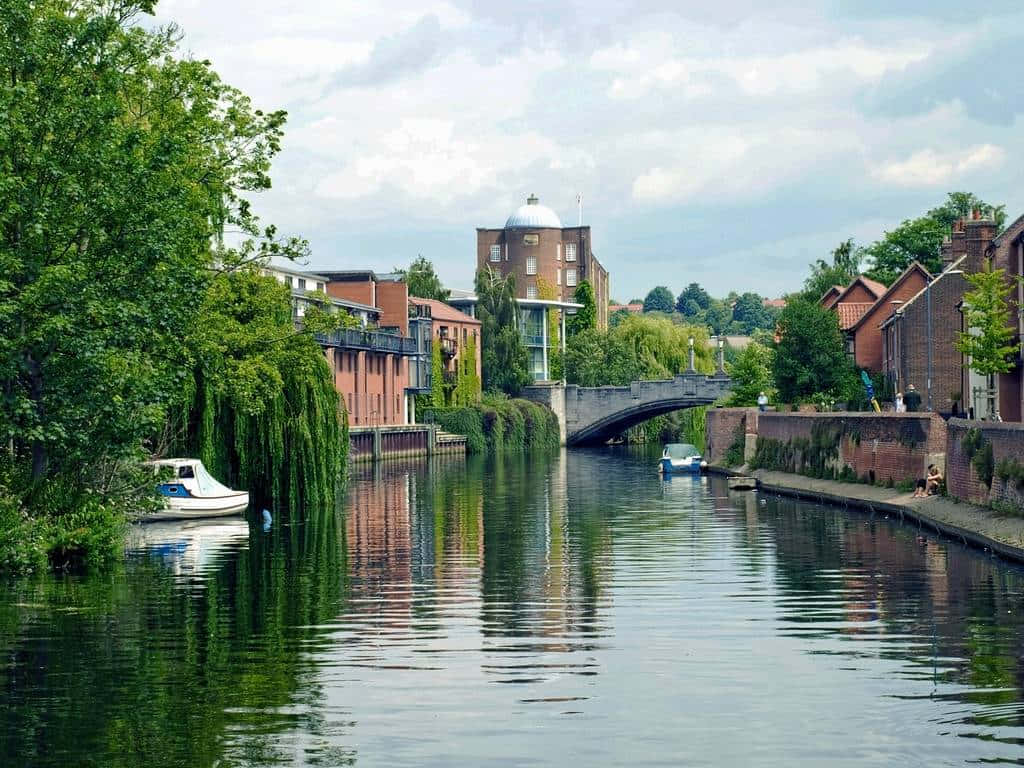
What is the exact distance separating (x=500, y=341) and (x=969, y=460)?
9082cm

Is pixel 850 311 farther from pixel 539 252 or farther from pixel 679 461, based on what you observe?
pixel 539 252

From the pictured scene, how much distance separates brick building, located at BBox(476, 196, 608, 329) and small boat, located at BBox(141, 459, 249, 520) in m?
135

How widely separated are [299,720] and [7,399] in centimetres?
1359

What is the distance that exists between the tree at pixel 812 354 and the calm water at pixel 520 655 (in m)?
41.3

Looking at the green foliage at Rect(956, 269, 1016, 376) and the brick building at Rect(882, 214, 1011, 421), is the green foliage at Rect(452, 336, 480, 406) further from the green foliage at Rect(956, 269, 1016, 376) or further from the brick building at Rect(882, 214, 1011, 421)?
the green foliage at Rect(956, 269, 1016, 376)

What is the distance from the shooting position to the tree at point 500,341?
→ 130 metres

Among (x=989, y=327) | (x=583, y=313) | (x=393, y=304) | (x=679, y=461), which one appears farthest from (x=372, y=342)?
(x=583, y=313)

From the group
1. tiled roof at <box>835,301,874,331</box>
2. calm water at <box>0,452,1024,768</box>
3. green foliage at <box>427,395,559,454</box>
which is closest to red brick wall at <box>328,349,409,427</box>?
green foliage at <box>427,395,559,454</box>

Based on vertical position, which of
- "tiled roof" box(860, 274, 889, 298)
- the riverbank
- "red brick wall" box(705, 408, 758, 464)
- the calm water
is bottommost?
the calm water

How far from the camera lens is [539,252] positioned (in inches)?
7131

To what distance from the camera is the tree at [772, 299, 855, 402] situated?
8012 centimetres

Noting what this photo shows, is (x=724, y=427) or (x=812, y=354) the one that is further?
(x=724, y=427)

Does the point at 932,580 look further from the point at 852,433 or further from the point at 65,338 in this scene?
the point at 852,433

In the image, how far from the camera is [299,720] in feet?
54.1
